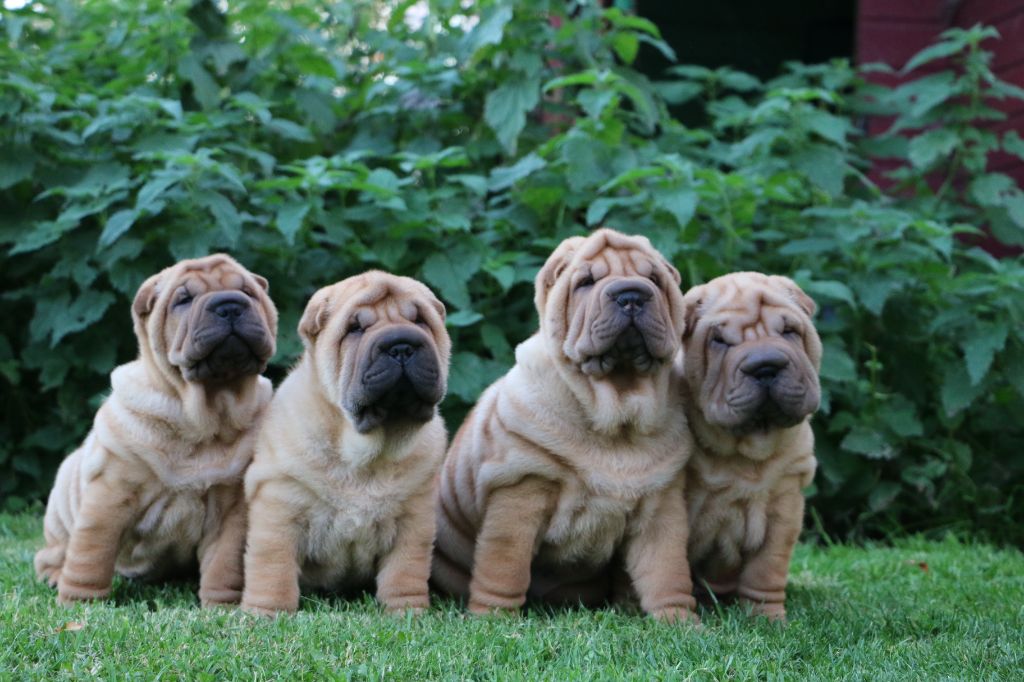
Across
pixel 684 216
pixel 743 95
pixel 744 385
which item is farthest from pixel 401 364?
pixel 743 95

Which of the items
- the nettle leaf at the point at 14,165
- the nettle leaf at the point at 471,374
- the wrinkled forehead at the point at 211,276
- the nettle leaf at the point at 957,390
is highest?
the wrinkled forehead at the point at 211,276

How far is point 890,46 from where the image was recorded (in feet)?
27.9

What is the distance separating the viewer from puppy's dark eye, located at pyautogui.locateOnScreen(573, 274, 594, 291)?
3.75 m

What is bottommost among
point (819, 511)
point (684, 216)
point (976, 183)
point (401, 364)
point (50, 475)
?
point (819, 511)

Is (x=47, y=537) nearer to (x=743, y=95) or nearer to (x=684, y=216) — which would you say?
(x=684, y=216)

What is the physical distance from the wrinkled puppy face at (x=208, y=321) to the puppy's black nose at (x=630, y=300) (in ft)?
3.70

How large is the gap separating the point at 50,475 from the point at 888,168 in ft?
19.2

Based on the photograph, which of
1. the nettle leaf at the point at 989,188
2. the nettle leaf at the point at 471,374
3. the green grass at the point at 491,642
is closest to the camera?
the green grass at the point at 491,642

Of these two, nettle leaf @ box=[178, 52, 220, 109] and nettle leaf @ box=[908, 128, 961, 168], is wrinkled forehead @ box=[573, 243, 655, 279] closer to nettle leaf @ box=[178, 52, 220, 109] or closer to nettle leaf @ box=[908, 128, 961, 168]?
nettle leaf @ box=[178, 52, 220, 109]

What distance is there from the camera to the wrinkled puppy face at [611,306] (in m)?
3.61

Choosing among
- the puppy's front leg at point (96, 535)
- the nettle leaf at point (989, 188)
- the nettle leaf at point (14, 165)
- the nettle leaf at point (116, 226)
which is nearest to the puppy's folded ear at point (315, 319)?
the puppy's front leg at point (96, 535)

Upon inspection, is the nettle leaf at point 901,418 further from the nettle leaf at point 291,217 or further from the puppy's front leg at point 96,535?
the puppy's front leg at point 96,535

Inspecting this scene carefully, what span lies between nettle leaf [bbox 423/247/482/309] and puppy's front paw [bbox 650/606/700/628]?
222cm

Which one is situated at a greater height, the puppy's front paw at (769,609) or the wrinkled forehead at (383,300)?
the wrinkled forehead at (383,300)
